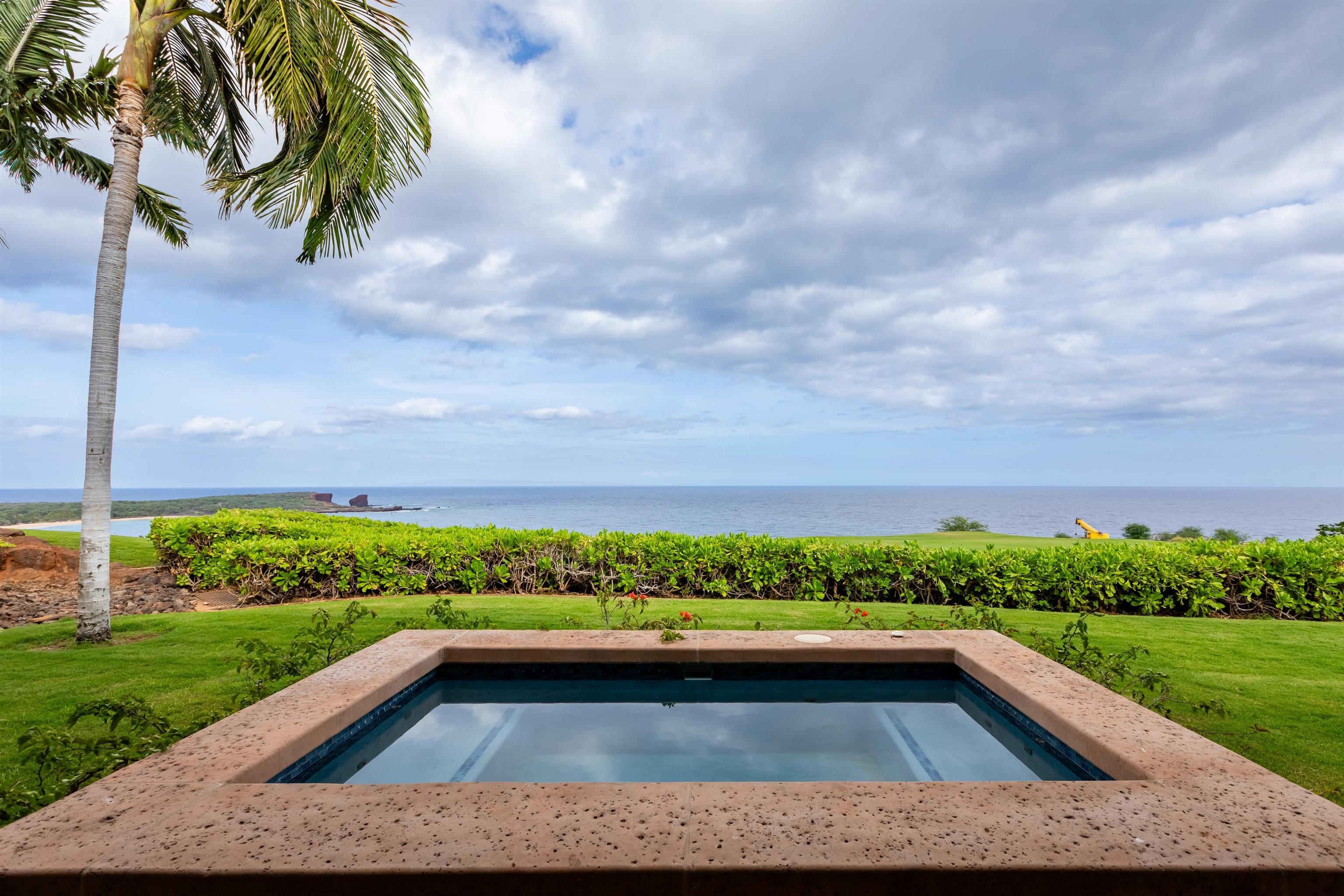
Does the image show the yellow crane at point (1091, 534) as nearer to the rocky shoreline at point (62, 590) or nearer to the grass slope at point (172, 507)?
the rocky shoreline at point (62, 590)

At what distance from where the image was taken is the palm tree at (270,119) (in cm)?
569

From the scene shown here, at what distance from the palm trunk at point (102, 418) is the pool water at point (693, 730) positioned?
12.0ft

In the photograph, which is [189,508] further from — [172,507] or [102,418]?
[102,418]

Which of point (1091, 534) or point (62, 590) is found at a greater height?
point (1091, 534)

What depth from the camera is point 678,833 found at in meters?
1.99

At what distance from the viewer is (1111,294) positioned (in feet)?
91.9

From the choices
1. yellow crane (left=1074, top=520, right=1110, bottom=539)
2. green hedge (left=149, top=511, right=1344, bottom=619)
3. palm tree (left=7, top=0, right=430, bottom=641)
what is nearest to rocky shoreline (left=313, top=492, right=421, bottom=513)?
green hedge (left=149, top=511, right=1344, bottom=619)

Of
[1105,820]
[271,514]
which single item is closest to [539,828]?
[1105,820]

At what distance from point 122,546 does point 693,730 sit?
46.5 feet

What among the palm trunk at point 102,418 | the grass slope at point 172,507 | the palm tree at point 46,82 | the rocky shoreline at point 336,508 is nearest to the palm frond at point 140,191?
the palm tree at point 46,82

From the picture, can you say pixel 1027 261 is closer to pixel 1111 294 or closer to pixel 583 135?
pixel 1111 294

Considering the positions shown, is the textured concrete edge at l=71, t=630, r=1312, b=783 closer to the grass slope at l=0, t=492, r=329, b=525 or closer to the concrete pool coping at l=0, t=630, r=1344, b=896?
the concrete pool coping at l=0, t=630, r=1344, b=896

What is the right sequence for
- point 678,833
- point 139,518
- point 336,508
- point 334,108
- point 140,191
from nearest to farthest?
point 678,833, point 334,108, point 140,191, point 139,518, point 336,508

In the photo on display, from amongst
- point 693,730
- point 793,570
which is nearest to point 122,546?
point 793,570
